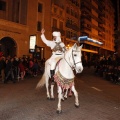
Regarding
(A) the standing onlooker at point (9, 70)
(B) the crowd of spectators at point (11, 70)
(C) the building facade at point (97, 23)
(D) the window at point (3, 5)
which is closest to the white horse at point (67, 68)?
(A) the standing onlooker at point (9, 70)

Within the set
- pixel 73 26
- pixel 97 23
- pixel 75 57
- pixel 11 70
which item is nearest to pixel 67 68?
pixel 75 57

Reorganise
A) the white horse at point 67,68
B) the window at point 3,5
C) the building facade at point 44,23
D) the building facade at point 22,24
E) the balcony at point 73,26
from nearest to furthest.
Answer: the white horse at point 67,68
the building facade at point 22,24
the building facade at point 44,23
the window at point 3,5
the balcony at point 73,26

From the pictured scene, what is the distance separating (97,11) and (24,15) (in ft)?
150

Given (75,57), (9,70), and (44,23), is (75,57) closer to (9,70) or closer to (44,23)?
Result: (9,70)

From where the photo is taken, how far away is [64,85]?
27.3 feet

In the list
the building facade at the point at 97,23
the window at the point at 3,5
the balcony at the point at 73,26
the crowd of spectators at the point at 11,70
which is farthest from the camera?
the building facade at the point at 97,23

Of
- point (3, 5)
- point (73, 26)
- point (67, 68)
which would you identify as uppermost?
point (3, 5)

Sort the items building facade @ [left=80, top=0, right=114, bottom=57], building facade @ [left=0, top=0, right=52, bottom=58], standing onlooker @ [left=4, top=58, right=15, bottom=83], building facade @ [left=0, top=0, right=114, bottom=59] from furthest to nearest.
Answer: building facade @ [left=80, top=0, right=114, bottom=57] → building facade @ [left=0, top=0, right=114, bottom=59] → building facade @ [left=0, top=0, right=52, bottom=58] → standing onlooker @ [left=4, top=58, right=15, bottom=83]

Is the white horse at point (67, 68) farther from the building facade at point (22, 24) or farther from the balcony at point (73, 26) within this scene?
the balcony at point (73, 26)

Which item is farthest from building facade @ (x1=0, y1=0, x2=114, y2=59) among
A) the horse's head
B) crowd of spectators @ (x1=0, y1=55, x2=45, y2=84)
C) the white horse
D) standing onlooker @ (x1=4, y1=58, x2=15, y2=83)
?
the horse's head

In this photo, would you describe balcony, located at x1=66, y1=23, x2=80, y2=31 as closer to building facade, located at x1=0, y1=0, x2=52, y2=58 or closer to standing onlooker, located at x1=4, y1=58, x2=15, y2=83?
building facade, located at x1=0, y1=0, x2=52, y2=58

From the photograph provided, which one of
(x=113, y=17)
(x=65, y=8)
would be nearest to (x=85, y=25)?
(x=65, y=8)

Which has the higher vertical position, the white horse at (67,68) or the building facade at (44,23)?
the building facade at (44,23)

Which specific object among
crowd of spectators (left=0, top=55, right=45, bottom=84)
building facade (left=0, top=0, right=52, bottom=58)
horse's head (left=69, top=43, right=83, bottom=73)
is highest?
building facade (left=0, top=0, right=52, bottom=58)
